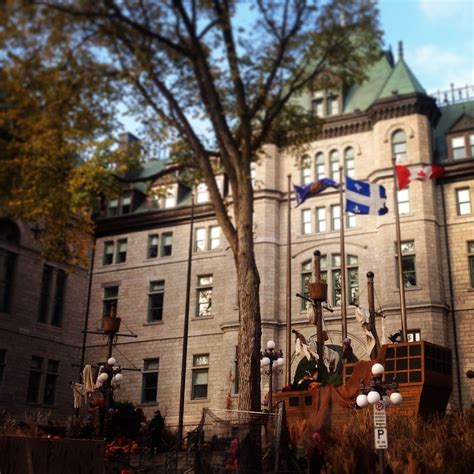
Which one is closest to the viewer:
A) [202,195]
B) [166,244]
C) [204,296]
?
[204,296]

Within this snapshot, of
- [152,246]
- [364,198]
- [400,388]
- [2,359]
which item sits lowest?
[400,388]

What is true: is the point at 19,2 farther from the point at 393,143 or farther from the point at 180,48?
the point at 393,143

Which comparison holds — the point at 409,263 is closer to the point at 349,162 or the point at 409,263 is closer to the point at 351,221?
the point at 351,221

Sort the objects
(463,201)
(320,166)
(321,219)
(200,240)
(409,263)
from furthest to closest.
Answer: (200,240) < (320,166) < (321,219) < (463,201) < (409,263)

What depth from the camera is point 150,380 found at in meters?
37.9

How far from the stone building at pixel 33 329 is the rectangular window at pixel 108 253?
9.85 feet

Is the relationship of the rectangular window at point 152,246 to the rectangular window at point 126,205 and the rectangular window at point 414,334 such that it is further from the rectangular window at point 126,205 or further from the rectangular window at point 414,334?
the rectangular window at point 414,334

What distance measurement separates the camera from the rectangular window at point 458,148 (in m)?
35.3

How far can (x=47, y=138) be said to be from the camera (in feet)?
62.1

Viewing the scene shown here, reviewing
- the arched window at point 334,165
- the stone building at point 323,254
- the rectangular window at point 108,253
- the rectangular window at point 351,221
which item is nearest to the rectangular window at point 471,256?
the stone building at point 323,254

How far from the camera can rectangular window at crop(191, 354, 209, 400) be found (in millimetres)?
35844

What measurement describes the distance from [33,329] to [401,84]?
79.0 ft

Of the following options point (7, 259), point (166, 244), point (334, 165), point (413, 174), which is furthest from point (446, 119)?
point (7, 259)

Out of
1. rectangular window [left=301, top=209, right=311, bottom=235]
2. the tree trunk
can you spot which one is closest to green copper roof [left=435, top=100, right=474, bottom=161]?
rectangular window [left=301, top=209, right=311, bottom=235]
